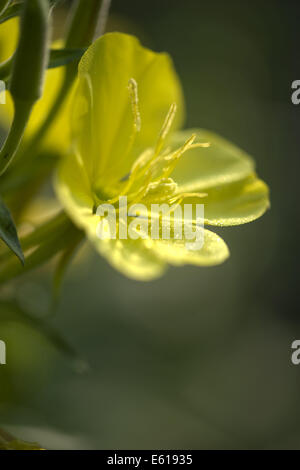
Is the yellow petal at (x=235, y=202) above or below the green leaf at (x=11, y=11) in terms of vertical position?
below

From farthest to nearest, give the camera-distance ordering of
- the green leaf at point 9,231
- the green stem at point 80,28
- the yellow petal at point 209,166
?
the yellow petal at point 209,166, the green stem at point 80,28, the green leaf at point 9,231

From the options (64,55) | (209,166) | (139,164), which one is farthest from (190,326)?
(64,55)

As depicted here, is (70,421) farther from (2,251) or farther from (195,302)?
(195,302)

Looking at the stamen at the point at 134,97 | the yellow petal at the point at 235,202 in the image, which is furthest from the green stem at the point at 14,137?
the yellow petal at the point at 235,202

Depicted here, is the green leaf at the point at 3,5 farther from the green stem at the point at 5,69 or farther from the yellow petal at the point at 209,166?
the yellow petal at the point at 209,166

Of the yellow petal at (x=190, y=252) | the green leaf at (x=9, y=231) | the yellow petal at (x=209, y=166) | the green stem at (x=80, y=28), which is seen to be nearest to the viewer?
the green leaf at (x=9, y=231)

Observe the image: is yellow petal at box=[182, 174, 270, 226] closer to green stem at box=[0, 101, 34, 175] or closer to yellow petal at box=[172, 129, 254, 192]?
yellow petal at box=[172, 129, 254, 192]

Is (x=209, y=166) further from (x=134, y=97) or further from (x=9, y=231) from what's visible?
(x=9, y=231)
